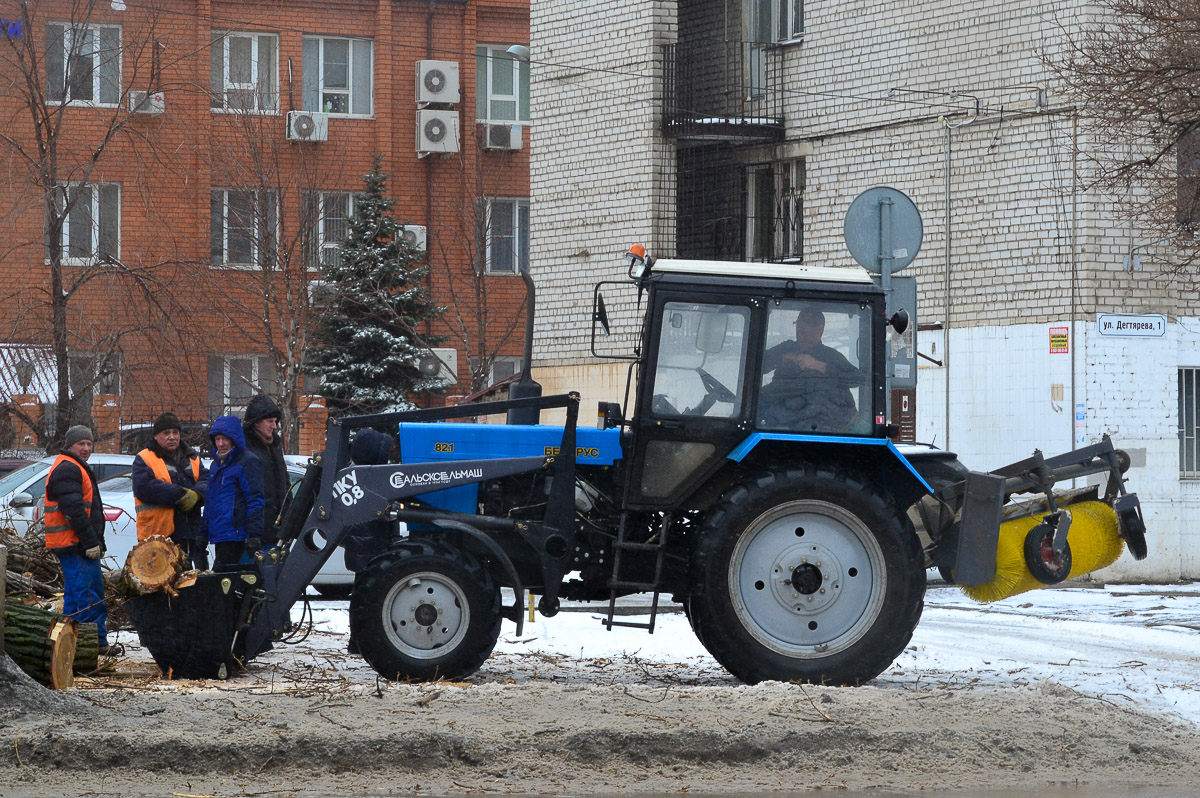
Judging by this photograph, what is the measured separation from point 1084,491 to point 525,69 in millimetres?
22953

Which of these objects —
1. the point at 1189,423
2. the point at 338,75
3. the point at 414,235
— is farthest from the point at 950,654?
the point at 338,75

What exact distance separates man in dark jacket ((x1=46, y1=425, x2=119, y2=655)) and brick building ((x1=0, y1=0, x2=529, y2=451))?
257 inches

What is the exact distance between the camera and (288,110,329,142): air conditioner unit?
28.1 meters

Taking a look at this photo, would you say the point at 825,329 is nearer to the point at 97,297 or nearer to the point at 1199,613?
the point at 1199,613

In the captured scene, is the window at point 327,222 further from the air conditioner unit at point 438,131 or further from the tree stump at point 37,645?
the tree stump at point 37,645

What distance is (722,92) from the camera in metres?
21.5

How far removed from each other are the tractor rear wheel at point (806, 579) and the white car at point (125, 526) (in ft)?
19.3

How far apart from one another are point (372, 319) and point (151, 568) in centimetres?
1721

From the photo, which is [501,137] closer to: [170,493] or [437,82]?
[437,82]

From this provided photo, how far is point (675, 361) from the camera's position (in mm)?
9195

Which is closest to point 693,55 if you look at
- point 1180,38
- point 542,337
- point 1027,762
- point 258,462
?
point 542,337

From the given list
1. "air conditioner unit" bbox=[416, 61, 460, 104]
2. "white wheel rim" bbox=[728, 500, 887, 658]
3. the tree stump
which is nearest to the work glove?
the tree stump

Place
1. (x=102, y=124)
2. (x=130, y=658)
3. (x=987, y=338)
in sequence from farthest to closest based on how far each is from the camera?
(x=102, y=124), (x=987, y=338), (x=130, y=658)

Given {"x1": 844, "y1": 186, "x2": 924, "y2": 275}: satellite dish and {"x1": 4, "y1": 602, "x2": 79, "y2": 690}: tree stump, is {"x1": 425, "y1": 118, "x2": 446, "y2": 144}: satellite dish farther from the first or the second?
{"x1": 4, "y1": 602, "x2": 79, "y2": 690}: tree stump
